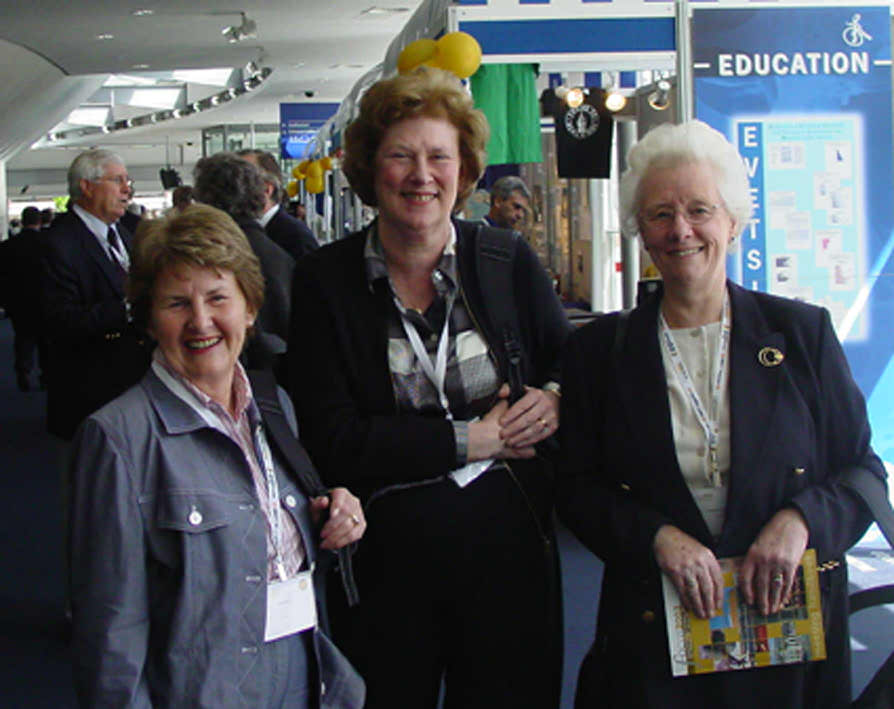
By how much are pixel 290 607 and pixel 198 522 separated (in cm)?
23

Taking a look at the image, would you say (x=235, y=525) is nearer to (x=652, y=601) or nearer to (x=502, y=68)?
(x=652, y=601)

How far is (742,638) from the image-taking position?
64.8 inches

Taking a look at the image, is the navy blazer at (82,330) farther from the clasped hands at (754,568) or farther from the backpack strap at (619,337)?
the clasped hands at (754,568)

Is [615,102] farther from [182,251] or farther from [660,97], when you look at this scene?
[182,251]

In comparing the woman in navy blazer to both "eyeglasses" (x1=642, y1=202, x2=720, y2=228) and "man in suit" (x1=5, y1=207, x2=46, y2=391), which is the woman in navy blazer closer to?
"eyeglasses" (x1=642, y1=202, x2=720, y2=228)

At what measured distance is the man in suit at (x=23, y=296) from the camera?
8812 mm

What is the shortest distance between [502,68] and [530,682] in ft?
12.6

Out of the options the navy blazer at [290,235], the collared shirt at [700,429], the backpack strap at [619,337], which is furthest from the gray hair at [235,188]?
the collared shirt at [700,429]

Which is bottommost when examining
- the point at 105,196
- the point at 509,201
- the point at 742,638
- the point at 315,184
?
the point at 742,638

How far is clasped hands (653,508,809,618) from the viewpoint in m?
1.61

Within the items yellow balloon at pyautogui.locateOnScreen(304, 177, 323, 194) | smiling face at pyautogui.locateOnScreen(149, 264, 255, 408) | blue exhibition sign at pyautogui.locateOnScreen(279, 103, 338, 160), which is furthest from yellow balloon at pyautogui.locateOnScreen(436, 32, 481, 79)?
blue exhibition sign at pyautogui.locateOnScreen(279, 103, 338, 160)

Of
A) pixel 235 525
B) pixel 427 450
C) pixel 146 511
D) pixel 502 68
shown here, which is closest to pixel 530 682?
pixel 427 450

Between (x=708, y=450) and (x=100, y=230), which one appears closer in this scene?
(x=708, y=450)

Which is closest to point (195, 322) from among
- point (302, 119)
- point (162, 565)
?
point (162, 565)
